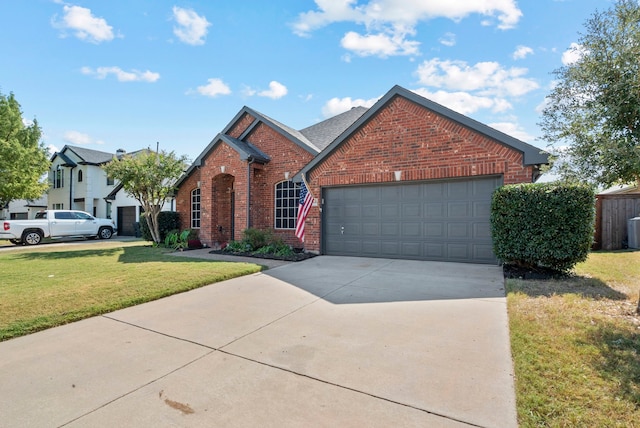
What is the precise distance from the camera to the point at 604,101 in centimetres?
448

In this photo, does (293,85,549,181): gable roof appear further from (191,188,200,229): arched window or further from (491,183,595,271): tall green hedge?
(191,188,200,229): arched window

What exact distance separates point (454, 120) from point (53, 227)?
19.9 metres

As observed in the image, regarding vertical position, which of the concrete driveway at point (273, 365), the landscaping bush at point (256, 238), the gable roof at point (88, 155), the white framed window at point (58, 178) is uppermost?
the gable roof at point (88, 155)

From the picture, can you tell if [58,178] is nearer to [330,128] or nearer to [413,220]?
[330,128]

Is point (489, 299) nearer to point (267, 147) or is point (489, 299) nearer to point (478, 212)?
point (478, 212)

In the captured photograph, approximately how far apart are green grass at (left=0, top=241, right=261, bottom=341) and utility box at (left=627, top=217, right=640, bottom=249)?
40.1 feet

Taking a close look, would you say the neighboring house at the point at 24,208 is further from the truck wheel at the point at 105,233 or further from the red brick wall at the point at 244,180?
the red brick wall at the point at 244,180

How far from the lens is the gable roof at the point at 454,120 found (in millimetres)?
7715

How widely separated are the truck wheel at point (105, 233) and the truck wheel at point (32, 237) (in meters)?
3.06

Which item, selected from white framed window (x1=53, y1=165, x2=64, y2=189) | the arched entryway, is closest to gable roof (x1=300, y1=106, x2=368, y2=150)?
the arched entryway

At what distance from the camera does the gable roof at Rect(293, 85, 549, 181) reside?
771 cm

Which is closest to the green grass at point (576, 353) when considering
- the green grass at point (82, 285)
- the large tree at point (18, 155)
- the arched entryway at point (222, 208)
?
the green grass at point (82, 285)

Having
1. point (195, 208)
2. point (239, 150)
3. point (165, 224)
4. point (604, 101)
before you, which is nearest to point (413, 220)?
point (604, 101)

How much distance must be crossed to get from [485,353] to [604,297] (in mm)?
3379
